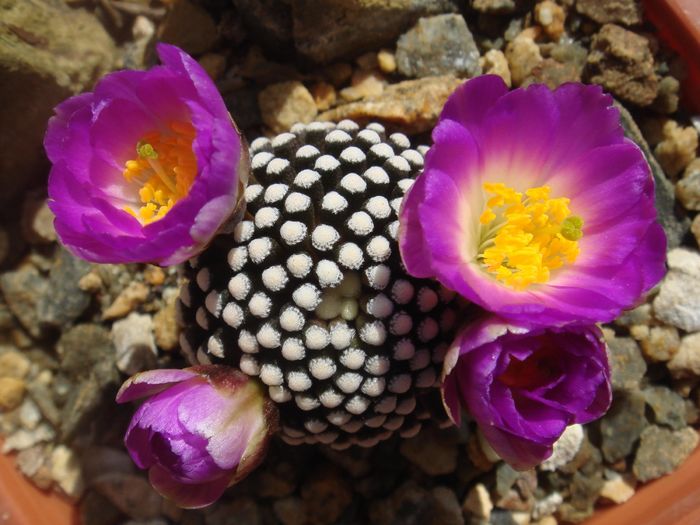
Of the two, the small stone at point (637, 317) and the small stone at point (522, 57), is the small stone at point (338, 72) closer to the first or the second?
the small stone at point (522, 57)

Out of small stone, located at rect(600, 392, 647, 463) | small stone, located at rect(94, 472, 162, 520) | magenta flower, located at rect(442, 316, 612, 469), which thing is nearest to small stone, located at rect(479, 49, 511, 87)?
small stone, located at rect(600, 392, 647, 463)

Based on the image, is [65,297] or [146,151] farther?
[65,297]

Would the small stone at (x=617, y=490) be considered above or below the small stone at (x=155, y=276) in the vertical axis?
below

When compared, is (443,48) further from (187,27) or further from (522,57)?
(187,27)

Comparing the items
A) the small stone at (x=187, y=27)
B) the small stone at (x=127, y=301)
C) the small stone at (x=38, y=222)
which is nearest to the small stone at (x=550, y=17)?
the small stone at (x=187, y=27)

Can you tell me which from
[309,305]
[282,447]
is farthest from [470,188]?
[282,447]

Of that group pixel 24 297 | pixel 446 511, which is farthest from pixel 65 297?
pixel 446 511
